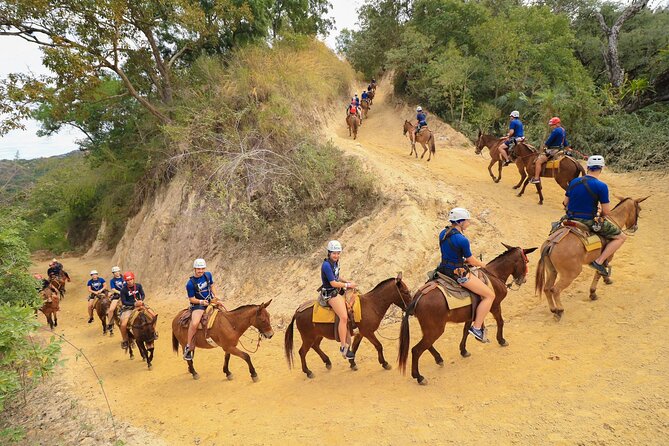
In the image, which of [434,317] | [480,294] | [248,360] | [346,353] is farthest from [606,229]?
[248,360]

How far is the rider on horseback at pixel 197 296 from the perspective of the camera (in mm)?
7605

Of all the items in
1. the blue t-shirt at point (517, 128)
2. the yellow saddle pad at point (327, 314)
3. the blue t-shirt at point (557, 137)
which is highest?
the blue t-shirt at point (517, 128)

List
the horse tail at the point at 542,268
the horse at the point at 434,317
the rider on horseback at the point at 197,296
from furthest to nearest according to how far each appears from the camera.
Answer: the rider on horseback at the point at 197,296 → the horse tail at the point at 542,268 → the horse at the point at 434,317

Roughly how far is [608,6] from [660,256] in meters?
21.2

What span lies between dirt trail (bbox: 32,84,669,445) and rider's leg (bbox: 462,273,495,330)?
2.77 feet

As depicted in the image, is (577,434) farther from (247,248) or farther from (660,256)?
(247,248)

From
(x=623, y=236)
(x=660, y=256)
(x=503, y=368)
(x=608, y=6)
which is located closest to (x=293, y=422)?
(x=503, y=368)

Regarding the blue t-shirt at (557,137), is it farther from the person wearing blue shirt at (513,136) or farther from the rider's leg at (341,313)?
the rider's leg at (341,313)

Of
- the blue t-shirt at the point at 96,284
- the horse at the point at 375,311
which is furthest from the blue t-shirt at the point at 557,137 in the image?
the blue t-shirt at the point at 96,284

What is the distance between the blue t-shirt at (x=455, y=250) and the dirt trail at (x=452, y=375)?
1.80m

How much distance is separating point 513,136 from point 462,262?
27.1 ft

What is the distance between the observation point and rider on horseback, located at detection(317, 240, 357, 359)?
6285 millimetres

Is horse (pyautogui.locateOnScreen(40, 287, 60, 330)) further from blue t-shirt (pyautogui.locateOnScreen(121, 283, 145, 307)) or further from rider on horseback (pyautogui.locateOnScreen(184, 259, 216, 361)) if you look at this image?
rider on horseback (pyautogui.locateOnScreen(184, 259, 216, 361))

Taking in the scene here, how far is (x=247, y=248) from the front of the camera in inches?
493
